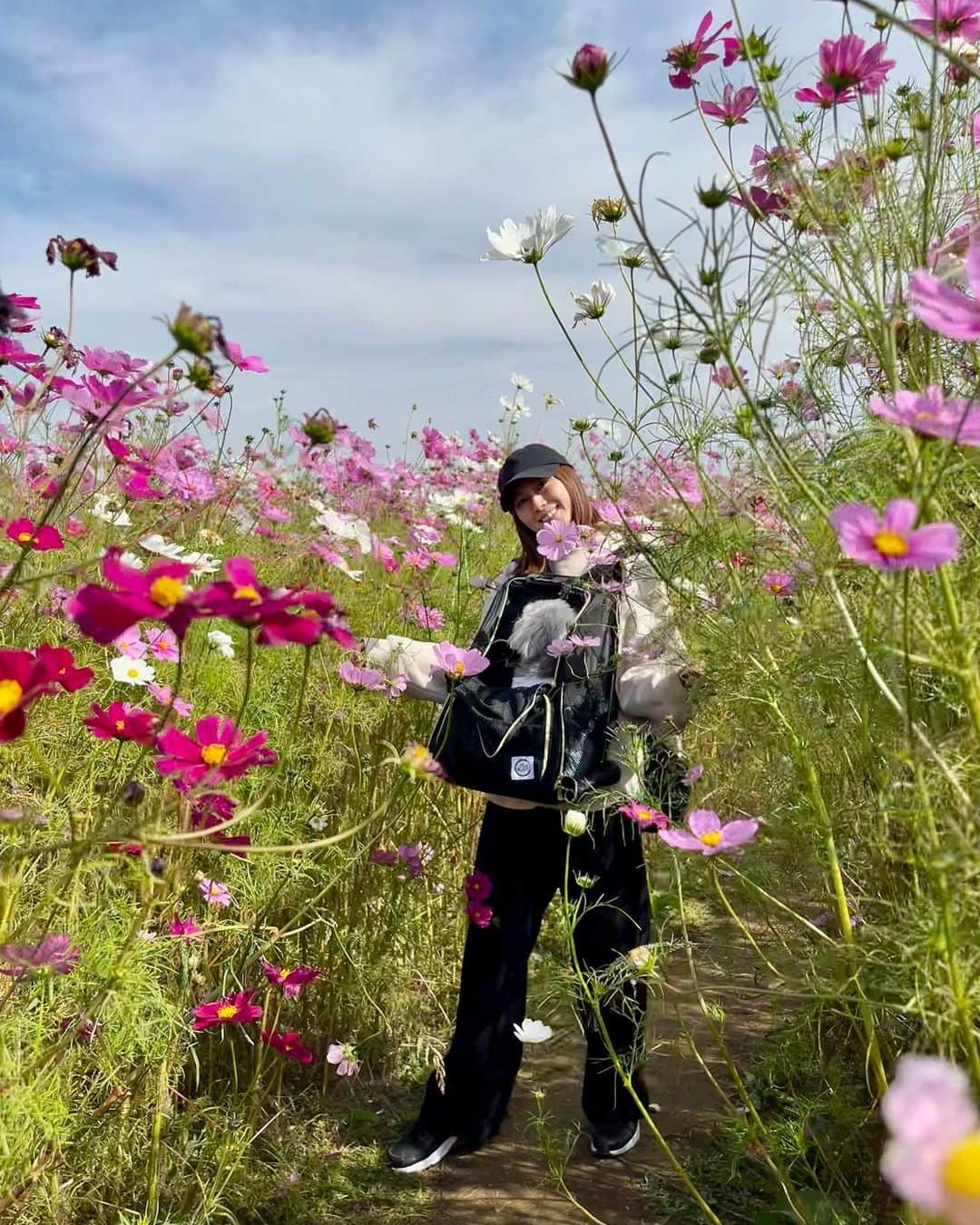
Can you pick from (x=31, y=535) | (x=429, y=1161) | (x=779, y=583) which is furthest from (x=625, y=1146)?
(x=31, y=535)

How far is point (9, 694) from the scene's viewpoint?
832 millimetres

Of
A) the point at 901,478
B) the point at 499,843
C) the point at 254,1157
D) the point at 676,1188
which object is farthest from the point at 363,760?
the point at 901,478

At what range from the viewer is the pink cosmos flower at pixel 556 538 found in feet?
5.88

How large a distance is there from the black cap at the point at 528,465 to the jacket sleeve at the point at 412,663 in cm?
40

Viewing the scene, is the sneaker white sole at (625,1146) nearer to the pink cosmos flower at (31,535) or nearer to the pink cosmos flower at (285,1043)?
the pink cosmos flower at (285,1043)

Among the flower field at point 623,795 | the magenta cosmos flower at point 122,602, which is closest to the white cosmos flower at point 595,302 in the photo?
the flower field at point 623,795

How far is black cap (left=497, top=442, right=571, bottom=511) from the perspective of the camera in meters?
2.02

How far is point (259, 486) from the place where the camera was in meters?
3.35

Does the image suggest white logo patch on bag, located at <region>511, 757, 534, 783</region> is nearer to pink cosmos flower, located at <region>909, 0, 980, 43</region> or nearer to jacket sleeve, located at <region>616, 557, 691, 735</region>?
jacket sleeve, located at <region>616, 557, 691, 735</region>

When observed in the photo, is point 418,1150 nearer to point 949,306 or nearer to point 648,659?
point 648,659

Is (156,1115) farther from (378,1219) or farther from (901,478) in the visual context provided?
(901,478)

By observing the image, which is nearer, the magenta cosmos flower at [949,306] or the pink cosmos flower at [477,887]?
the magenta cosmos flower at [949,306]

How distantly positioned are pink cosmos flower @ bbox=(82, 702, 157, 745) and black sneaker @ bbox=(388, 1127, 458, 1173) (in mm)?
1115

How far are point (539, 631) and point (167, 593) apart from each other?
3.68ft
